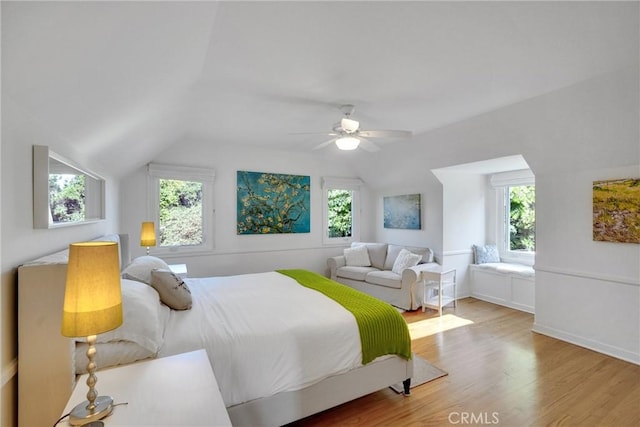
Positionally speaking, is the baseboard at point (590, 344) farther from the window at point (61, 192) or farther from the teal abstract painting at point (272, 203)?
the window at point (61, 192)

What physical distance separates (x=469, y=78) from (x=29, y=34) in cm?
275

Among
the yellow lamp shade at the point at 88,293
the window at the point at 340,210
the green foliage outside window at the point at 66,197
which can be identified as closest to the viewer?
the yellow lamp shade at the point at 88,293

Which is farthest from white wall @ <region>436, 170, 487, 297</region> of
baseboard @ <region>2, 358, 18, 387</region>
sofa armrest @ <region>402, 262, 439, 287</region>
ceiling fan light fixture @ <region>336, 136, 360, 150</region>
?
baseboard @ <region>2, 358, 18, 387</region>

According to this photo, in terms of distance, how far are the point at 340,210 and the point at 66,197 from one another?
182 inches

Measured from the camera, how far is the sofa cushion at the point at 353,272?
15.9 feet

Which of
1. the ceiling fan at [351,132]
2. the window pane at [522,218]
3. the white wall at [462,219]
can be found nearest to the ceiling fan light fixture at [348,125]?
the ceiling fan at [351,132]

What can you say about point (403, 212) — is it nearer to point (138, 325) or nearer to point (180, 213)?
point (180, 213)

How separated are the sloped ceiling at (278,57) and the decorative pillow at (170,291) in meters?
1.08

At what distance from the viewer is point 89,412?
1.04 metres

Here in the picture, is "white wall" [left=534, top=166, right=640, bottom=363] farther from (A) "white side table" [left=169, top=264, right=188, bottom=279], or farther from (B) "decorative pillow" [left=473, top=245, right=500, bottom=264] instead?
(A) "white side table" [left=169, top=264, right=188, bottom=279]

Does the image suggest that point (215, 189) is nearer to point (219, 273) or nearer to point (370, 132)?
point (219, 273)

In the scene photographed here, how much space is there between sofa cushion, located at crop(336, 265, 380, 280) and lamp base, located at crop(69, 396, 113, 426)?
158 inches

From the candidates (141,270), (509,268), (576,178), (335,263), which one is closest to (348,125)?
(141,270)

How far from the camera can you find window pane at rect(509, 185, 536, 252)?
4.69m
